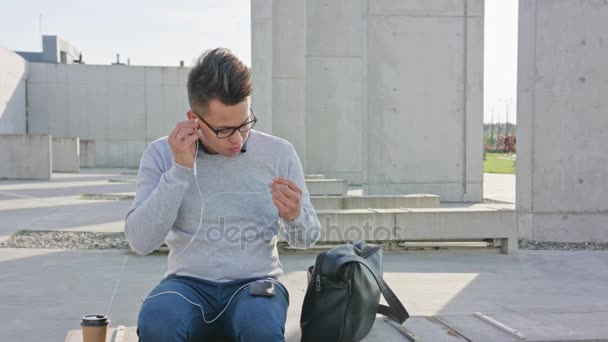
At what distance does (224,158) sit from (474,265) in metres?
5.16

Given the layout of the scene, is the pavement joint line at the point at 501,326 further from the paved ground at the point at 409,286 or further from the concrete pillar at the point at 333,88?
the concrete pillar at the point at 333,88

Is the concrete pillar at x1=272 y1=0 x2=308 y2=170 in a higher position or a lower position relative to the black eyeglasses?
higher

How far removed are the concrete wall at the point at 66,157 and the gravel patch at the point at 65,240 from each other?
22.1m

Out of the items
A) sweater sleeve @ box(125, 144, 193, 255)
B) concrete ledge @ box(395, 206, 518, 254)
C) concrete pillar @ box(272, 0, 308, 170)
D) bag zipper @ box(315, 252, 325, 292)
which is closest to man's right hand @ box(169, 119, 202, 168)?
sweater sleeve @ box(125, 144, 193, 255)

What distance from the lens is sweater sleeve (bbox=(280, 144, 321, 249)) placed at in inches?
126

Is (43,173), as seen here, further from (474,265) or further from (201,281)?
(201,281)

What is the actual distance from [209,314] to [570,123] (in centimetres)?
762

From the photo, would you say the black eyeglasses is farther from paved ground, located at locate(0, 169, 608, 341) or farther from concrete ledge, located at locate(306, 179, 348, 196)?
concrete ledge, located at locate(306, 179, 348, 196)

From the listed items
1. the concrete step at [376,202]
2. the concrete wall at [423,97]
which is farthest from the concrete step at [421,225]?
the concrete wall at [423,97]

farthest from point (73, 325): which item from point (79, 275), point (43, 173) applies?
point (43, 173)

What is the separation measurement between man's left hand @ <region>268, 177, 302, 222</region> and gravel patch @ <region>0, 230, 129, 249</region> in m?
6.33

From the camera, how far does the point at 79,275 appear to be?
7.14 meters

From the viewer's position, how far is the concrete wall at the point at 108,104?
42.1m

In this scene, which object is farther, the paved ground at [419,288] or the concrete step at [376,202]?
the concrete step at [376,202]
